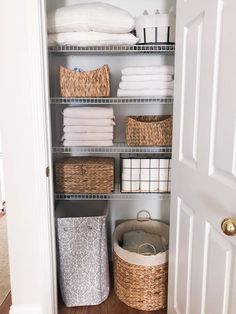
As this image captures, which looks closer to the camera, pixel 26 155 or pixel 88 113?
pixel 26 155

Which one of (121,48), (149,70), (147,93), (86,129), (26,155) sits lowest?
(26,155)

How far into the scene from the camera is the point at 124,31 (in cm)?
140

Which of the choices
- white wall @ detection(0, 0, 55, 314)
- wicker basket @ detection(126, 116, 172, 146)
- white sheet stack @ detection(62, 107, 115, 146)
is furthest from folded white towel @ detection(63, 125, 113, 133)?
white wall @ detection(0, 0, 55, 314)

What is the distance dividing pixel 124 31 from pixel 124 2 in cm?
40

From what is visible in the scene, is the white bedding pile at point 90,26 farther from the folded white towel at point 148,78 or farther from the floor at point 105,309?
the floor at point 105,309

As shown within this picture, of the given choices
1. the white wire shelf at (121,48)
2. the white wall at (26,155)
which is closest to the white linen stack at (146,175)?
the white wall at (26,155)

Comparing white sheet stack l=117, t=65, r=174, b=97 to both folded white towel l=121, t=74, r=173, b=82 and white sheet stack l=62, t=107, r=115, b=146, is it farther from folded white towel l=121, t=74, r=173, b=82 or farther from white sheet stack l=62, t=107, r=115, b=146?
white sheet stack l=62, t=107, r=115, b=146

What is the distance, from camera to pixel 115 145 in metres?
1.62

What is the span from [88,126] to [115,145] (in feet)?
0.74

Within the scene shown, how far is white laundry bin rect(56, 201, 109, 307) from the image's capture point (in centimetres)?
152

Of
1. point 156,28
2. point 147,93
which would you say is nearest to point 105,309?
point 147,93

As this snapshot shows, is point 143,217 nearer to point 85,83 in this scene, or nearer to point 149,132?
point 149,132

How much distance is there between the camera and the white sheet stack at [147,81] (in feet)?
4.69

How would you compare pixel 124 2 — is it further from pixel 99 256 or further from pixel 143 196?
pixel 99 256
